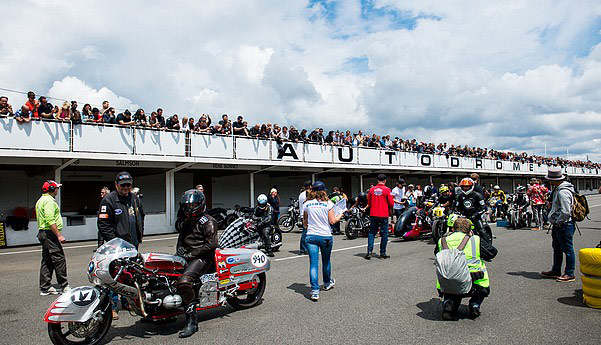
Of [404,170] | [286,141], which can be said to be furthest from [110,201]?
[404,170]

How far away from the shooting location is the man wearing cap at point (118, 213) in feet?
19.0

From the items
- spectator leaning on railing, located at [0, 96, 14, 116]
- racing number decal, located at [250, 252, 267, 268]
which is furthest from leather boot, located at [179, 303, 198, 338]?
spectator leaning on railing, located at [0, 96, 14, 116]

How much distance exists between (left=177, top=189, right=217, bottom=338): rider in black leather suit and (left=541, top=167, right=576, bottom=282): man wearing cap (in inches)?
212

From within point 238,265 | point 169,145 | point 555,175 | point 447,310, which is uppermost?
point 169,145

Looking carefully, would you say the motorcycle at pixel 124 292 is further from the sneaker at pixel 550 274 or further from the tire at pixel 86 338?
the sneaker at pixel 550 274

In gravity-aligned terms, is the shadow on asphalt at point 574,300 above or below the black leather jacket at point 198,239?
below

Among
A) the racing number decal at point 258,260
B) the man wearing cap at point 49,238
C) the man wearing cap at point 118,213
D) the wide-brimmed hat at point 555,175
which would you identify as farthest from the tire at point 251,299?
the wide-brimmed hat at point 555,175

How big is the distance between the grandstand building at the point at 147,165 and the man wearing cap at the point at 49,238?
319 inches

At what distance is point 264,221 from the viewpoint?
10773 millimetres

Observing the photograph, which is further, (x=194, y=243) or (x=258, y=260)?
(x=258, y=260)

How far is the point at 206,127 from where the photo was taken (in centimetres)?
1786

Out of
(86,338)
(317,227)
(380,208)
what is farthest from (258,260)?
(380,208)

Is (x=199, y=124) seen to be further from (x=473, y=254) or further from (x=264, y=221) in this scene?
(x=473, y=254)

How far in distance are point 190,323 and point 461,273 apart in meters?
3.14
